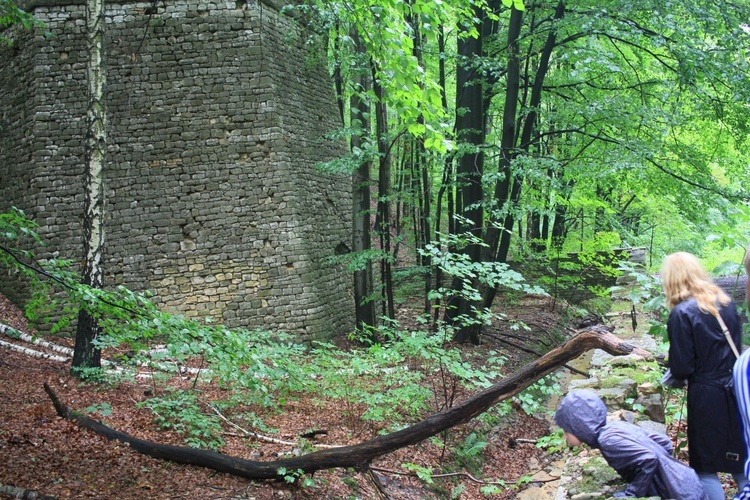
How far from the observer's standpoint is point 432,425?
4.38 m

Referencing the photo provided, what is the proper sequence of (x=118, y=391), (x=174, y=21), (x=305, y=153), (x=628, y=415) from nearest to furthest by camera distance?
(x=628, y=415) → (x=118, y=391) → (x=174, y=21) → (x=305, y=153)

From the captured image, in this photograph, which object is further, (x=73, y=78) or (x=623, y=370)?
(x=73, y=78)

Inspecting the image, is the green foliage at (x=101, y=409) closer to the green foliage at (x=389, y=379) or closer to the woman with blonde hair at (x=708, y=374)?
the green foliage at (x=389, y=379)

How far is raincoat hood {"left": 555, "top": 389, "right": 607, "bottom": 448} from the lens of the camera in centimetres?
320

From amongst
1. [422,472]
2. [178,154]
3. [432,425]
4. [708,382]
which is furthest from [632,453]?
[178,154]

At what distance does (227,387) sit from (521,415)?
4.60 meters

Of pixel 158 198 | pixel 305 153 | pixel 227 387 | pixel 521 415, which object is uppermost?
pixel 305 153

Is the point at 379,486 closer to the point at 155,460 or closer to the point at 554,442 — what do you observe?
the point at 155,460

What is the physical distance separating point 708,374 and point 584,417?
30.3 inches

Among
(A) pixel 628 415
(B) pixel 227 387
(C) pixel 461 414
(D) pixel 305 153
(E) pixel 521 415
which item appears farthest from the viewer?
(D) pixel 305 153

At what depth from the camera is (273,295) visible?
35.2 ft

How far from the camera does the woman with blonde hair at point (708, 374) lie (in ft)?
10.1

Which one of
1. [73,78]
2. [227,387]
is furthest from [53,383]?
[73,78]

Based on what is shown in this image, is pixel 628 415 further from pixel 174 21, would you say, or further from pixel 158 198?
pixel 174 21
